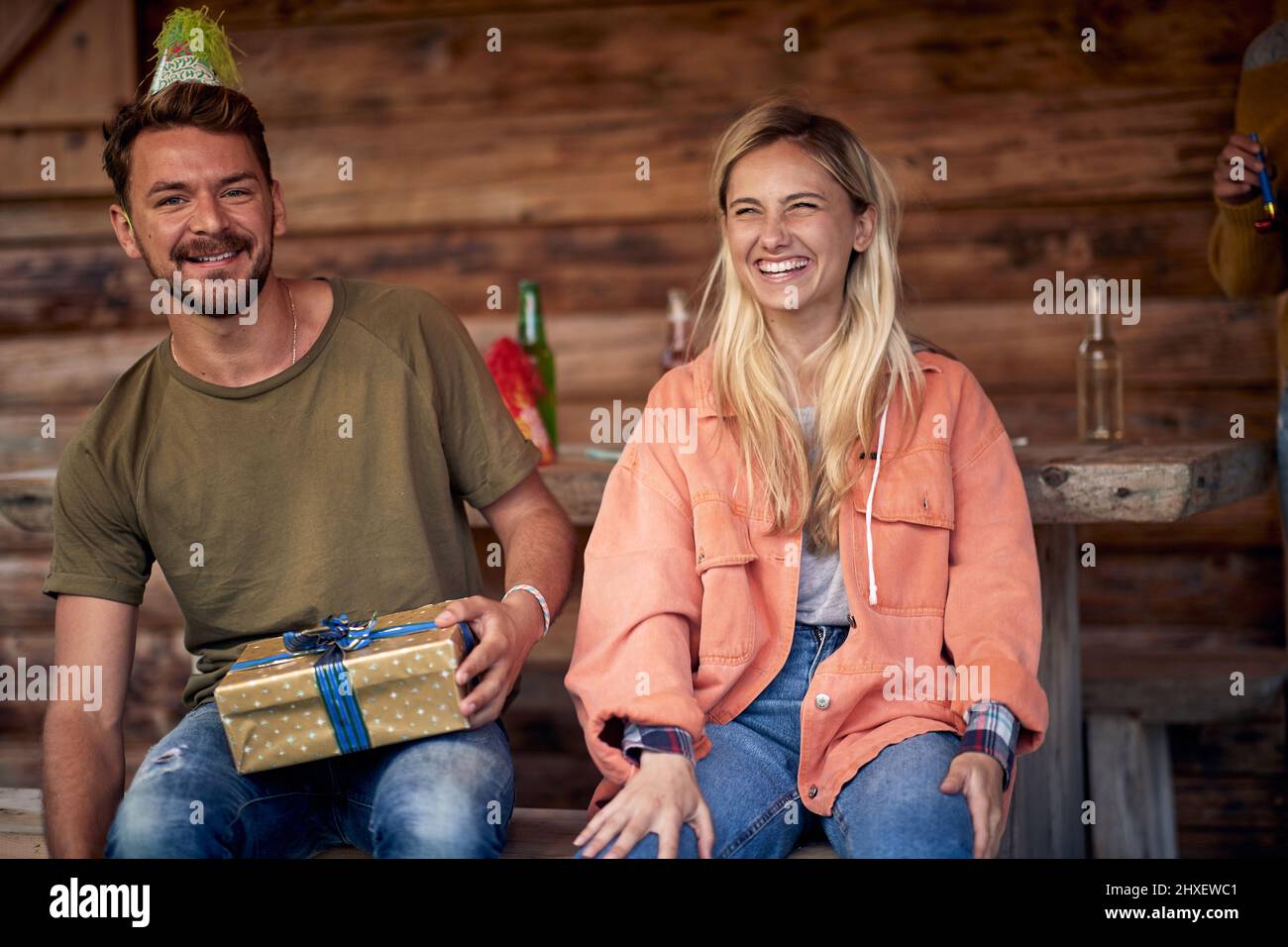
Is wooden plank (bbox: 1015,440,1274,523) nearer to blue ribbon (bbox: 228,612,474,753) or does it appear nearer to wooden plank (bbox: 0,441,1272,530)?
wooden plank (bbox: 0,441,1272,530)

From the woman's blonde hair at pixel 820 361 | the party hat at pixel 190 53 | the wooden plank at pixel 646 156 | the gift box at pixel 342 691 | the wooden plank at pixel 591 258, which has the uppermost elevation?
the wooden plank at pixel 646 156

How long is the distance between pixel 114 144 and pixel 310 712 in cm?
96

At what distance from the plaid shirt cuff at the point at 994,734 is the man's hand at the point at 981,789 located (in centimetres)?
2

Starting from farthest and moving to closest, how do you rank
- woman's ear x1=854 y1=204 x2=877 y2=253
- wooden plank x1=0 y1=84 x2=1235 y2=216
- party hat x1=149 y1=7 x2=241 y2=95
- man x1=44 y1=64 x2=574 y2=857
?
wooden plank x1=0 y1=84 x2=1235 y2=216, woman's ear x1=854 y1=204 x2=877 y2=253, party hat x1=149 y1=7 x2=241 y2=95, man x1=44 y1=64 x2=574 y2=857

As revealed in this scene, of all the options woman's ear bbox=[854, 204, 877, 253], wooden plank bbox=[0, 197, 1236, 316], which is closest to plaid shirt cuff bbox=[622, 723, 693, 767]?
woman's ear bbox=[854, 204, 877, 253]

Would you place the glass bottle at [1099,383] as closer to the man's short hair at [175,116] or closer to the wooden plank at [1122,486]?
the wooden plank at [1122,486]

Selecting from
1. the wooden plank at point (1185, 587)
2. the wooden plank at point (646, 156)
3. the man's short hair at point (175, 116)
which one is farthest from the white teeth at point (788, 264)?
the wooden plank at point (1185, 587)

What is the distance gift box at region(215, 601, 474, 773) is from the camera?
1.81m

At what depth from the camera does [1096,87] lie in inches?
144

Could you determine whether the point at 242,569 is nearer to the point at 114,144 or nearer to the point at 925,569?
the point at 114,144

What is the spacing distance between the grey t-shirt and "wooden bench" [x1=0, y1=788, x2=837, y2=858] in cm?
33

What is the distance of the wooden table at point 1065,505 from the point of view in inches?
93.4

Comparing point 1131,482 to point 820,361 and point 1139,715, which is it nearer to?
point 820,361

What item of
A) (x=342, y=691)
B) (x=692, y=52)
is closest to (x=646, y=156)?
(x=692, y=52)
